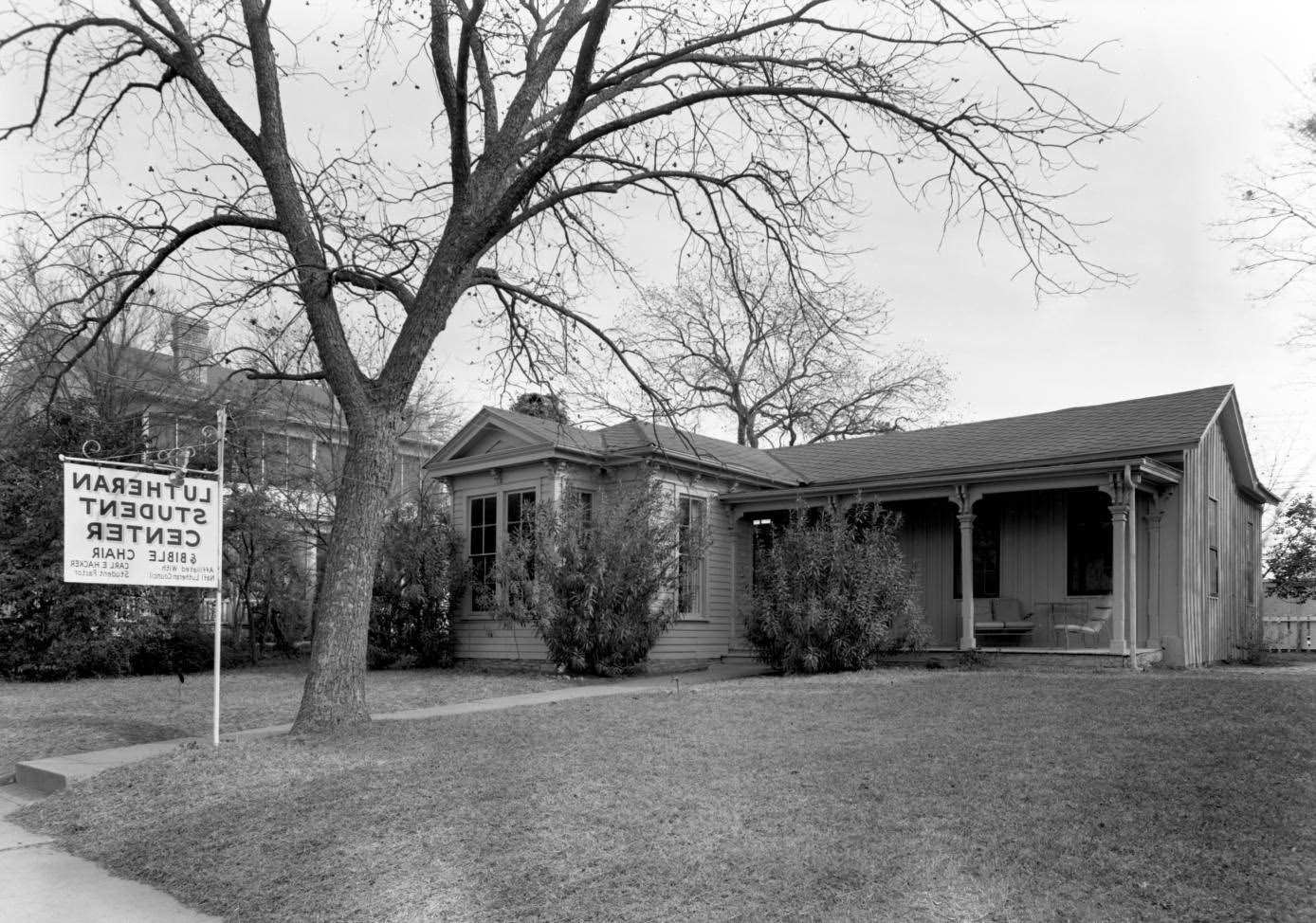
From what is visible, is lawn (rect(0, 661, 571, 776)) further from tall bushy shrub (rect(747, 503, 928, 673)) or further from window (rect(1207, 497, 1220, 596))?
window (rect(1207, 497, 1220, 596))

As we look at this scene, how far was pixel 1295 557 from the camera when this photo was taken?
22.0 meters

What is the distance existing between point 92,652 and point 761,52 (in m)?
14.3

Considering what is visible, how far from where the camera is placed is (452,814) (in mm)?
6410

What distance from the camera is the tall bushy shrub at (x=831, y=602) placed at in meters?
14.0

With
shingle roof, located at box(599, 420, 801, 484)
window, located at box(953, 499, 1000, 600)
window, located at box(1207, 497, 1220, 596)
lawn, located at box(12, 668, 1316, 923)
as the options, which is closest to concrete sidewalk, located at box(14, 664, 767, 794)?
lawn, located at box(12, 668, 1316, 923)

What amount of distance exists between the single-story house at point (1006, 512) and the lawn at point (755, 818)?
5.64 meters

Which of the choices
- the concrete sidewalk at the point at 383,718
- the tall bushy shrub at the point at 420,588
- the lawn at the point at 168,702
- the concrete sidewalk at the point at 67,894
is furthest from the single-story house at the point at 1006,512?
the concrete sidewalk at the point at 67,894

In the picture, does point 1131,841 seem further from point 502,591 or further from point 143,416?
point 143,416

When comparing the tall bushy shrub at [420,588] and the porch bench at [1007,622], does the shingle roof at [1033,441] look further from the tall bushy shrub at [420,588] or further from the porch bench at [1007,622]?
the tall bushy shrub at [420,588]

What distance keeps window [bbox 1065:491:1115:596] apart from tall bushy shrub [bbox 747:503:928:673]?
3.16 m

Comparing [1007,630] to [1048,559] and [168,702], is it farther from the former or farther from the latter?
[168,702]

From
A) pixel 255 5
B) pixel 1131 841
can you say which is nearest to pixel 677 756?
pixel 1131 841

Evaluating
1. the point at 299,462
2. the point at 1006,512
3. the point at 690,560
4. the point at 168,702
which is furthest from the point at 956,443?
the point at 299,462

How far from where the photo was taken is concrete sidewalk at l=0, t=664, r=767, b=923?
18.6ft
